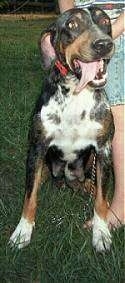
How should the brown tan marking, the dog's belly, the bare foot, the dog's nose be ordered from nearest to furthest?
the dog's nose, the dog's belly, the brown tan marking, the bare foot

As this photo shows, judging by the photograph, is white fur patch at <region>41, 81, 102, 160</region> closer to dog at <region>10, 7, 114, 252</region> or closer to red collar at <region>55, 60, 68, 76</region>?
dog at <region>10, 7, 114, 252</region>

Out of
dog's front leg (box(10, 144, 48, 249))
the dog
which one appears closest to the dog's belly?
the dog

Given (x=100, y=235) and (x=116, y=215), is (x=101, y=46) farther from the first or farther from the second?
(x=116, y=215)

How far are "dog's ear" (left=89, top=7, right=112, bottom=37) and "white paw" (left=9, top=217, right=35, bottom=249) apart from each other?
4.09ft

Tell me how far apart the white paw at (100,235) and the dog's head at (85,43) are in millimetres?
847

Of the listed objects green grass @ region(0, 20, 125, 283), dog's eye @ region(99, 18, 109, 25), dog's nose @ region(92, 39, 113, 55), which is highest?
dog's eye @ region(99, 18, 109, 25)

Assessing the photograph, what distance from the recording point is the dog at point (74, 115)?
4.03 m

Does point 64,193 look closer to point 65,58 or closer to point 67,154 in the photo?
point 67,154

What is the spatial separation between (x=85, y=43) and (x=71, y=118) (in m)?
0.57

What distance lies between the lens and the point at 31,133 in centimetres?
445

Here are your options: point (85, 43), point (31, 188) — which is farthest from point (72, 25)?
point (31, 188)

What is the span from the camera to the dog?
4027 millimetres

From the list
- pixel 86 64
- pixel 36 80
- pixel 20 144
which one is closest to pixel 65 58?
pixel 86 64

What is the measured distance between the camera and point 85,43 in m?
3.95
